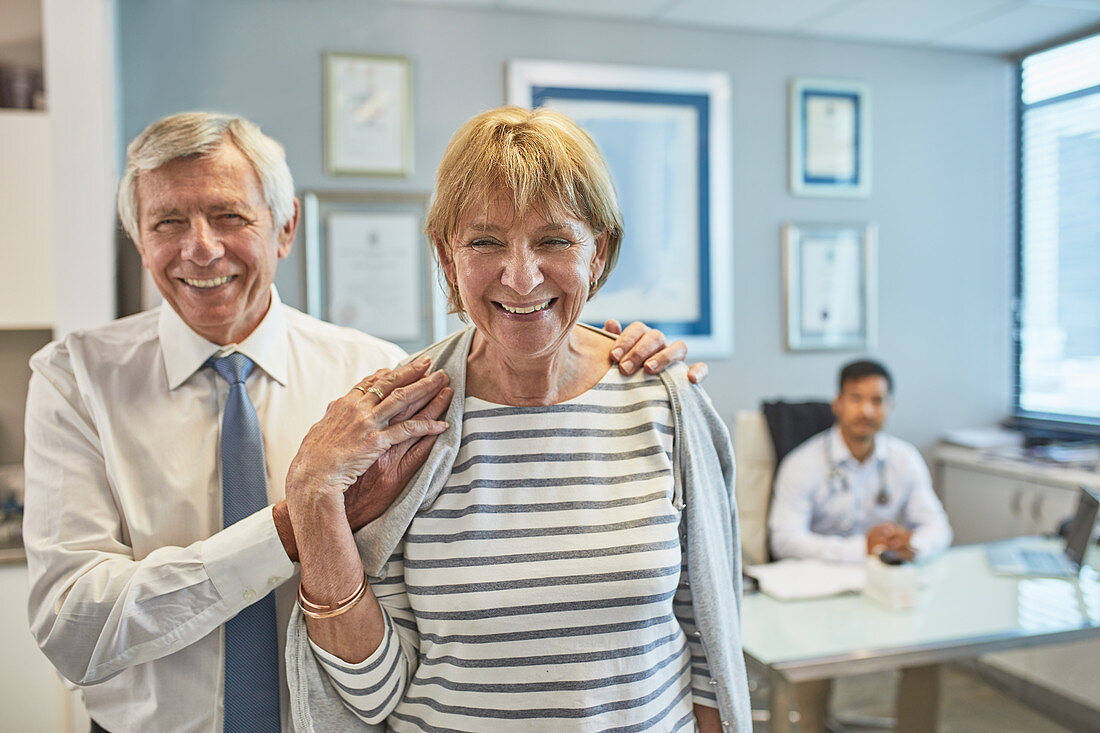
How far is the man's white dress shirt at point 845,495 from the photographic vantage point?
285cm

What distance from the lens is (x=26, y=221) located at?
7.34 feet

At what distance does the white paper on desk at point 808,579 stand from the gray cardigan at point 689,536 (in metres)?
0.98

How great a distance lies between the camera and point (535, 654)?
1.10 m

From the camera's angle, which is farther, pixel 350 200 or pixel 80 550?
pixel 350 200

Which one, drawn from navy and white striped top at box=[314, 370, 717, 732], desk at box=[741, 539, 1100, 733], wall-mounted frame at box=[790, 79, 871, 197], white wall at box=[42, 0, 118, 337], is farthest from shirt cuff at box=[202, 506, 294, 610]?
wall-mounted frame at box=[790, 79, 871, 197]

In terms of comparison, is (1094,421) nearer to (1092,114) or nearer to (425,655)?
(1092,114)

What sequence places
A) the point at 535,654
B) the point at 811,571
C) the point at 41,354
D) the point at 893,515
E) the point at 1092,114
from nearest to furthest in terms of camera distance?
the point at 535,654, the point at 41,354, the point at 811,571, the point at 893,515, the point at 1092,114

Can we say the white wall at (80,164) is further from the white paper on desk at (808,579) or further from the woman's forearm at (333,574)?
the white paper on desk at (808,579)

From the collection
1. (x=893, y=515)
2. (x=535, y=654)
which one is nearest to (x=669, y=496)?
(x=535, y=654)

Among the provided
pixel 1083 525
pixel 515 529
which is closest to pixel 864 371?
pixel 1083 525

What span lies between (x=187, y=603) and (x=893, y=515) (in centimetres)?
256

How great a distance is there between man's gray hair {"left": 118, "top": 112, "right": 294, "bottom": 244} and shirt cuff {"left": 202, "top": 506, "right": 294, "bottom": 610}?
1.62 feet

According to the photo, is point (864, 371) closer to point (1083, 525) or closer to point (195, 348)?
point (1083, 525)

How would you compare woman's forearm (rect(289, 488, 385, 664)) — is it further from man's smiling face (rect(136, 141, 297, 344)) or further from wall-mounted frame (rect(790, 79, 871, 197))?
wall-mounted frame (rect(790, 79, 871, 197))
